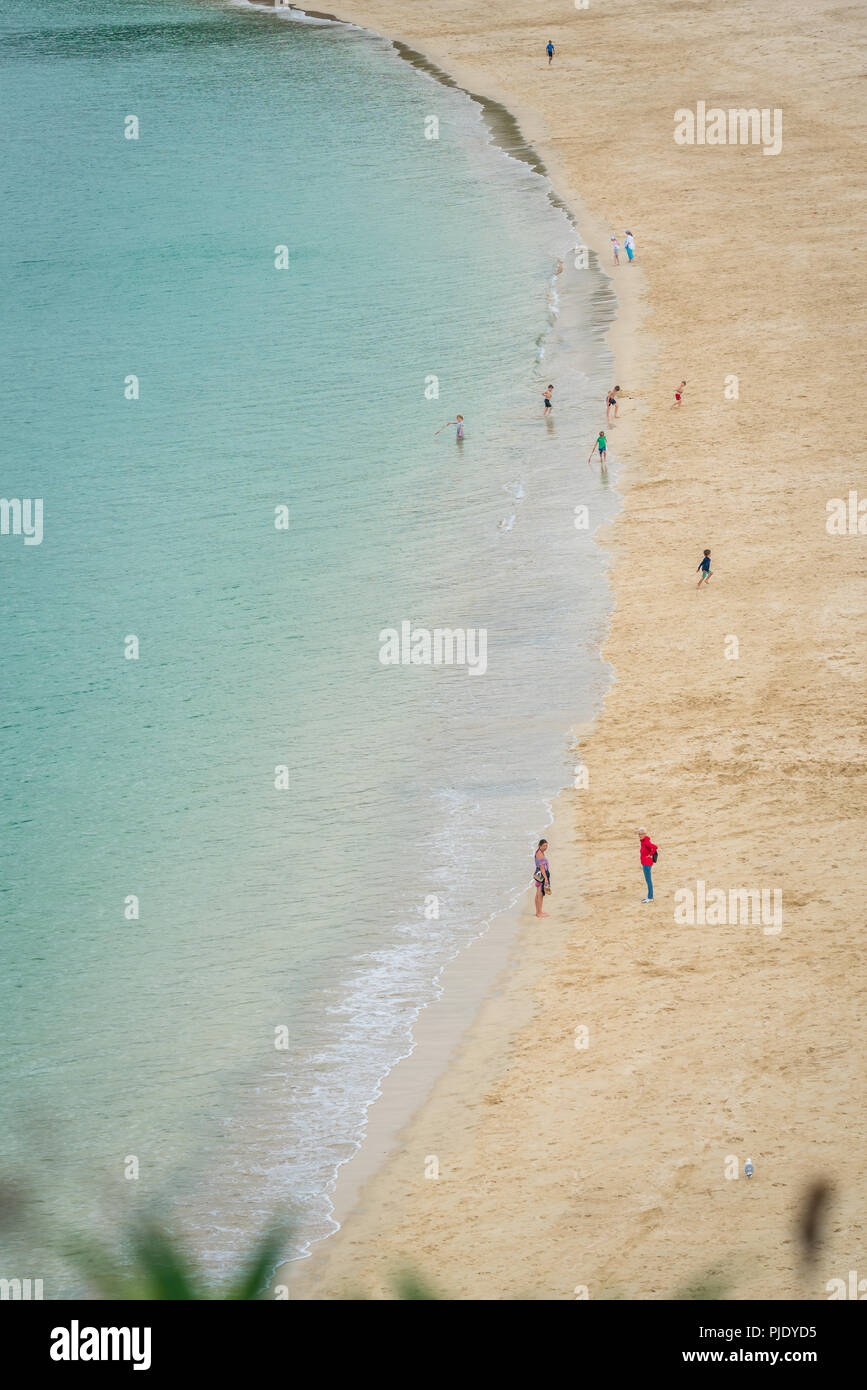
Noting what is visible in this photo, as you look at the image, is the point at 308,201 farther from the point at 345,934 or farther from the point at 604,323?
the point at 345,934

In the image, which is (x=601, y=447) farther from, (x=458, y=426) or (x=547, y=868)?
(x=547, y=868)

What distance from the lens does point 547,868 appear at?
25.4 m

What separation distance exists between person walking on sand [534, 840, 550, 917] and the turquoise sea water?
1059mm

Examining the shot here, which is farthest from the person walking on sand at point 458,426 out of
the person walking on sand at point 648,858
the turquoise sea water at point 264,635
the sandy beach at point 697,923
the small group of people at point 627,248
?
the person walking on sand at point 648,858

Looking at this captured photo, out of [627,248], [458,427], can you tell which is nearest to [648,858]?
[458,427]

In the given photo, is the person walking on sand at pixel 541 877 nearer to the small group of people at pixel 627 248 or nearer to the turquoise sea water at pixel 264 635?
the turquoise sea water at pixel 264 635

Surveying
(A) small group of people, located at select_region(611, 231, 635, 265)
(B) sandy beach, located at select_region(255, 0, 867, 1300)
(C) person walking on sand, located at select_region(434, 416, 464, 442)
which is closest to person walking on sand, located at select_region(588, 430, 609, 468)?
(B) sandy beach, located at select_region(255, 0, 867, 1300)

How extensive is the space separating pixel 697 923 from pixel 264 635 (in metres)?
15.3

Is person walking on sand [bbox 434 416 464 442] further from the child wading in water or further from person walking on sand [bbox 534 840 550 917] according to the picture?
person walking on sand [bbox 534 840 550 917]

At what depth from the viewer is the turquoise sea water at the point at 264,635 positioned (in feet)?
75.7

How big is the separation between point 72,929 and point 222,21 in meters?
88.3

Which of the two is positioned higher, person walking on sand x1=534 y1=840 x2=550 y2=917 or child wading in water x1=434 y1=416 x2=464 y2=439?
child wading in water x1=434 y1=416 x2=464 y2=439

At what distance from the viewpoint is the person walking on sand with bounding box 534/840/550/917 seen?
25016mm

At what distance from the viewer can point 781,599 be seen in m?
33.8
